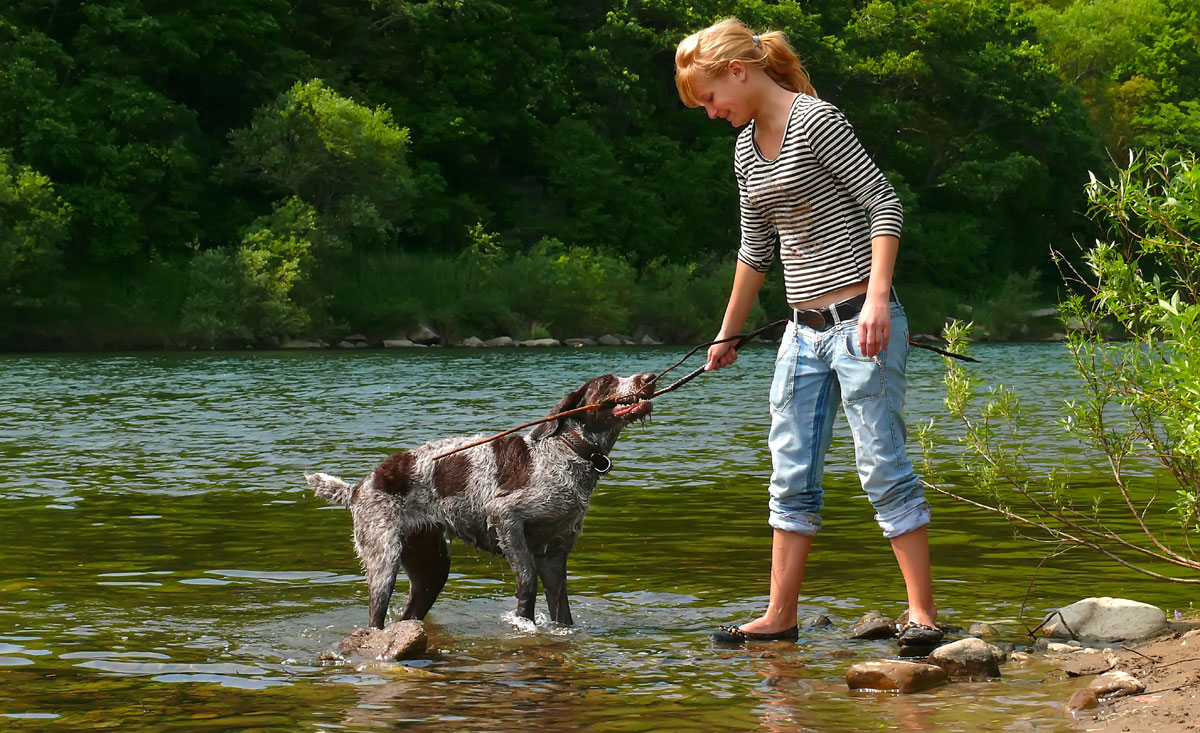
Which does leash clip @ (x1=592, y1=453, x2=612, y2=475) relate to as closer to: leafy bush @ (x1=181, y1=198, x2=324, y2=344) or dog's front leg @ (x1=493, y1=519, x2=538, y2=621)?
dog's front leg @ (x1=493, y1=519, x2=538, y2=621)

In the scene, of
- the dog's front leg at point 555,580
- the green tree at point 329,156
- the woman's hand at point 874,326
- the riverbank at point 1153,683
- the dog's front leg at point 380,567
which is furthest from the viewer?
the green tree at point 329,156

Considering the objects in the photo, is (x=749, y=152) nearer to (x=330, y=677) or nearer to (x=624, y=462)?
(x=330, y=677)

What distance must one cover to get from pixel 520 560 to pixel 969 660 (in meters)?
2.28

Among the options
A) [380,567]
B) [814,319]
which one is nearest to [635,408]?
[814,319]

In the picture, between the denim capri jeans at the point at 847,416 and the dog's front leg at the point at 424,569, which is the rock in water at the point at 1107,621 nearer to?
the denim capri jeans at the point at 847,416

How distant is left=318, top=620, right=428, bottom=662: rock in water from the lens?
6.58m

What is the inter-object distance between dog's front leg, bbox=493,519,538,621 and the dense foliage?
40.2 metres

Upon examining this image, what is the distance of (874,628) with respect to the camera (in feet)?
22.3

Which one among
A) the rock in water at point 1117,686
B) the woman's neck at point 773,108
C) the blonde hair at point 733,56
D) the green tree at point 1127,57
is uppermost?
the green tree at point 1127,57

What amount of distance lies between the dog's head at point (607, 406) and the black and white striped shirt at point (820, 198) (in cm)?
102

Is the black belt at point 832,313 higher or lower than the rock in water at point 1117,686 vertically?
higher

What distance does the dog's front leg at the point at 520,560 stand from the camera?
23.5ft

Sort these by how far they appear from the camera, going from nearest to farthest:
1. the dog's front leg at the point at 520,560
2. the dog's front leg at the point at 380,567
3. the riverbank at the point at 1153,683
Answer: the riverbank at the point at 1153,683 < the dog's front leg at the point at 380,567 < the dog's front leg at the point at 520,560

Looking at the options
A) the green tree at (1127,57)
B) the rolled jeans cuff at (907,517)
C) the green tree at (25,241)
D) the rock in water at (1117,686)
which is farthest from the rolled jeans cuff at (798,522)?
the green tree at (1127,57)
